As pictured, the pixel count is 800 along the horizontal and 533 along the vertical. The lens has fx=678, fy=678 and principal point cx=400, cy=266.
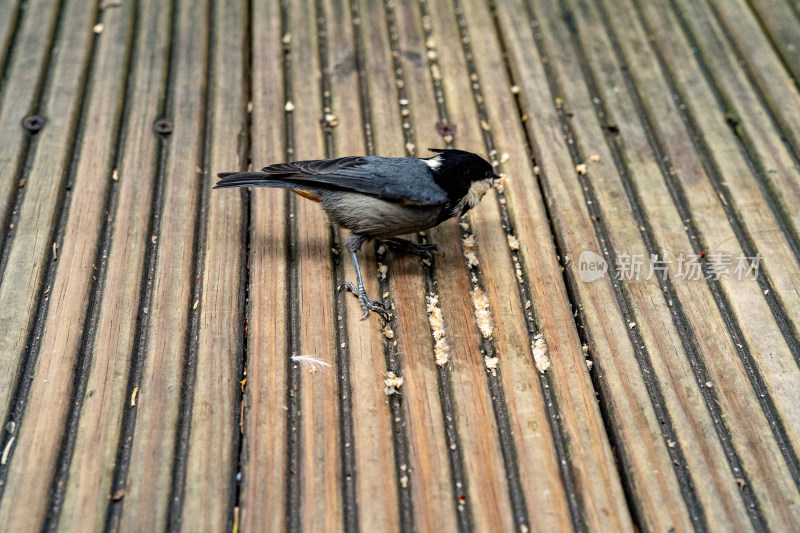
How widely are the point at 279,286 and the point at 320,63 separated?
59.9 inches

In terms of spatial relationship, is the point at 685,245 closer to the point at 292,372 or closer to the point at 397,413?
the point at 397,413

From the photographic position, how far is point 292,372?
240 cm

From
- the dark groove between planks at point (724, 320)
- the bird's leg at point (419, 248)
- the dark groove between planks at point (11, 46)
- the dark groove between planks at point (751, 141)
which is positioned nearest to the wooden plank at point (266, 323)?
the bird's leg at point (419, 248)

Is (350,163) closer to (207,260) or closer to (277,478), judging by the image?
(207,260)

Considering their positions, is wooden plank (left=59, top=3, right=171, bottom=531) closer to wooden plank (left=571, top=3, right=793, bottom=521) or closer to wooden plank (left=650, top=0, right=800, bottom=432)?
wooden plank (left=571, top=3, right=793, bottom=521)

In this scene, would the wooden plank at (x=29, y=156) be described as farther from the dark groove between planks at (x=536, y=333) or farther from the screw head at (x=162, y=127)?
A: the dark groove between planks at (x=536, y=333)

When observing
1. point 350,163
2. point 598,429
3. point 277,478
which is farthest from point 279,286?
point 598,429

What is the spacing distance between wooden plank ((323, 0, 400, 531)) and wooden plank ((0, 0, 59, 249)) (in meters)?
1.43

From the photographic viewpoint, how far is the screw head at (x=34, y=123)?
3.16 meters

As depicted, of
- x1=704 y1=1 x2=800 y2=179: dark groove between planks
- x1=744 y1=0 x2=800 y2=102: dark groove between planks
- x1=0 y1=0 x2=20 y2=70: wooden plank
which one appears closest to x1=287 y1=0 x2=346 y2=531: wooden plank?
x1=0 y1=0 x2=20 y2=70: wooden plank

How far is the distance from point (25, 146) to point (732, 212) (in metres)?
3.21

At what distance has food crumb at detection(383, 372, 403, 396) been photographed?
7.75 feet

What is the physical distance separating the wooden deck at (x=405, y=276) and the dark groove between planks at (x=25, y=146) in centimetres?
2

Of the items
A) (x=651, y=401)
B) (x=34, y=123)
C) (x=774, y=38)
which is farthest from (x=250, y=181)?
Answer: (x=774, y=38)
